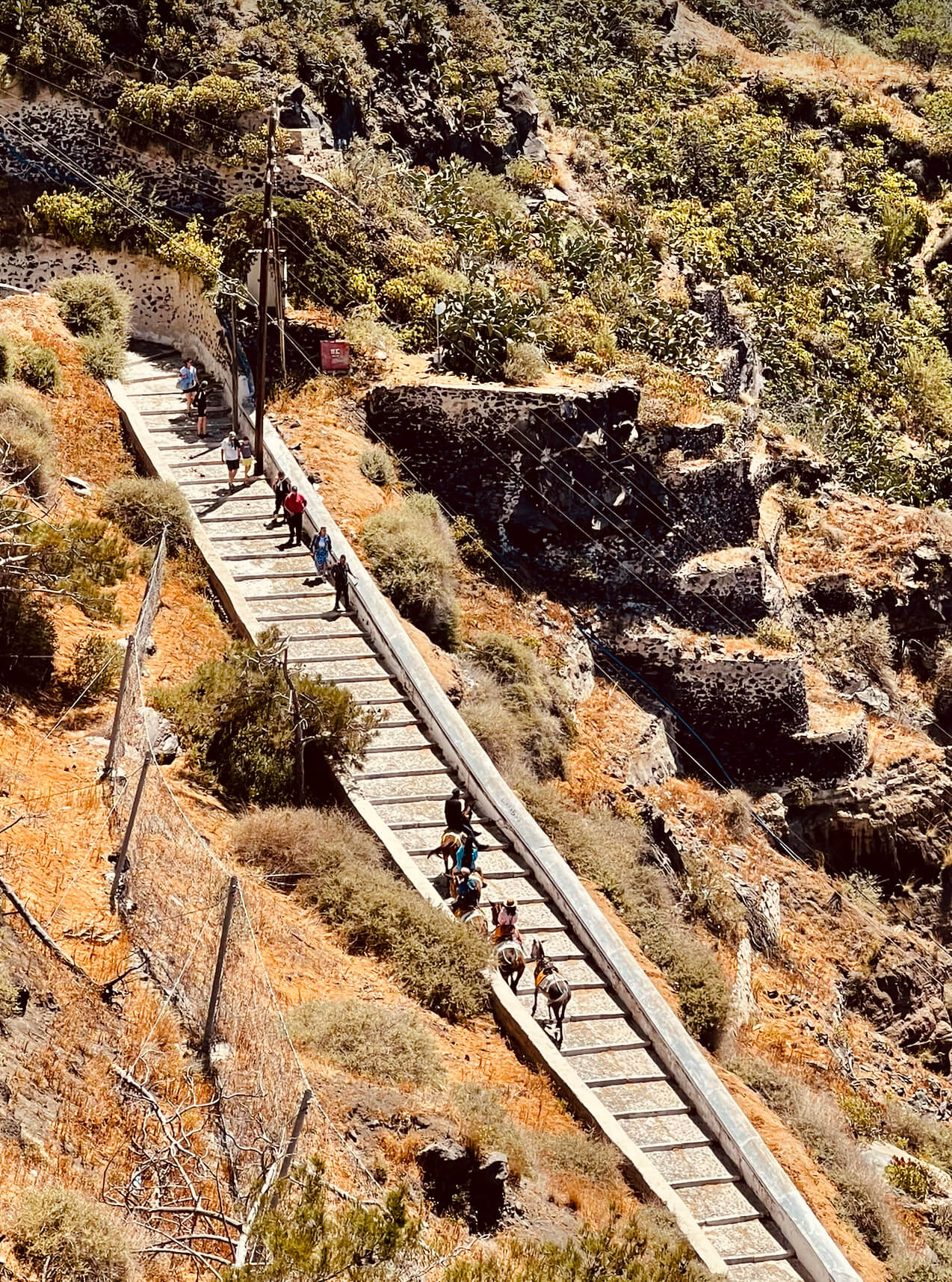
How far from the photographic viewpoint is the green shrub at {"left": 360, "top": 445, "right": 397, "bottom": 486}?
81.7ft

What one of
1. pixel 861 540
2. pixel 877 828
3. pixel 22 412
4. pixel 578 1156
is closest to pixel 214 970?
pixel 578 1156

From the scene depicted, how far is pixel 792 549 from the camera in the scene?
2964 cm

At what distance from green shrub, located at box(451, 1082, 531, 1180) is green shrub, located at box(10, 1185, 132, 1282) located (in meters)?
4.31

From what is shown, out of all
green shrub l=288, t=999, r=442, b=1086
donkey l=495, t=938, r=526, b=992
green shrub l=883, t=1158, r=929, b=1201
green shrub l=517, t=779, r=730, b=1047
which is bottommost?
green shrub l=883, t=1158, r=929, b=1201

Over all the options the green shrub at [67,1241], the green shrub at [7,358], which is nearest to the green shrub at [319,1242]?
the green shrub at [67,1241]

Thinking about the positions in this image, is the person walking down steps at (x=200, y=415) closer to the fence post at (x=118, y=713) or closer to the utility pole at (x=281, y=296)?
the utility pole at (x=281, y=296)

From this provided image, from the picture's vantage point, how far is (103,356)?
26109 millimetres

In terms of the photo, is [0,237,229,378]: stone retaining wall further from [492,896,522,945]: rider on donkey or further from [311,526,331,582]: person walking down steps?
[492,896,522,945]: rider on donkey

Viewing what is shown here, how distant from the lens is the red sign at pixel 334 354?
2625 centimetres

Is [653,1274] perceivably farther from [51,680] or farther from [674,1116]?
[51,680]

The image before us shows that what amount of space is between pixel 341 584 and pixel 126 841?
7697 millimetres

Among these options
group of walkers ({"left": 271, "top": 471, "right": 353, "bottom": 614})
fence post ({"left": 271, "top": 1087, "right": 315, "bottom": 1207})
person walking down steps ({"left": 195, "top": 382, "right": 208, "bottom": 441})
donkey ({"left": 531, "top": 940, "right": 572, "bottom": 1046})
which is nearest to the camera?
fence post ({"left": 271, "top": 1087, "right": 315, "bottom": 1207})

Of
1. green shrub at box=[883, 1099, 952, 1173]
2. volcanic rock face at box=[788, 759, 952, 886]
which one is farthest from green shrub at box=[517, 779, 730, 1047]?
volcanic rock face at box=[788, 759, 952, 886]

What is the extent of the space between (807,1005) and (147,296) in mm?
17198
